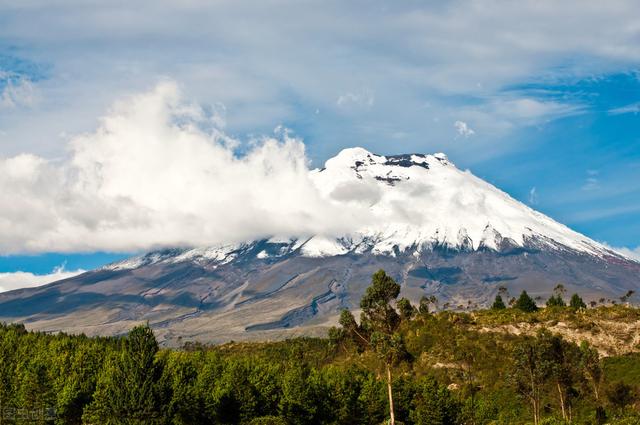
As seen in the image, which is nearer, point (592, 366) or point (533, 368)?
point (533, 368)

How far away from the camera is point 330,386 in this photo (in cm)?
12762

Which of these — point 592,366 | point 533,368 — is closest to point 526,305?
point 592,366

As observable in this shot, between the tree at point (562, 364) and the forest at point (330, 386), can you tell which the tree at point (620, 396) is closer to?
the forest at point (330, 386)

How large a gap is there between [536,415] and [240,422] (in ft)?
170

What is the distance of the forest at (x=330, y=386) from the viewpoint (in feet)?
343

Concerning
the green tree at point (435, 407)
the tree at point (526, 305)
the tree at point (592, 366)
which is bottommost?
the green tree at point (435, 407)

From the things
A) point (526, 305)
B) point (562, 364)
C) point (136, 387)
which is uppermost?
point (526, 305)

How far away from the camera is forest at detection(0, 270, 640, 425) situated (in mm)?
104625

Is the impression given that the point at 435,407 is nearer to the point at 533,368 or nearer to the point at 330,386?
the point at 533,368

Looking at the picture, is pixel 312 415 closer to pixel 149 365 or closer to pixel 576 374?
pixel 149 365

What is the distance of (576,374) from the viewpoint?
391 ft

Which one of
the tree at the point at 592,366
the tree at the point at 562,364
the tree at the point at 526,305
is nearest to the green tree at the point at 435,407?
the tree at the point at 562,364

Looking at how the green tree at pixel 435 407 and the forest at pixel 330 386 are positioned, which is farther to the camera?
the green tree at pixel 435 407

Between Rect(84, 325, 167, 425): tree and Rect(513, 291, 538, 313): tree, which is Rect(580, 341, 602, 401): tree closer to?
Rect(513, 291, 538, 313): tree
